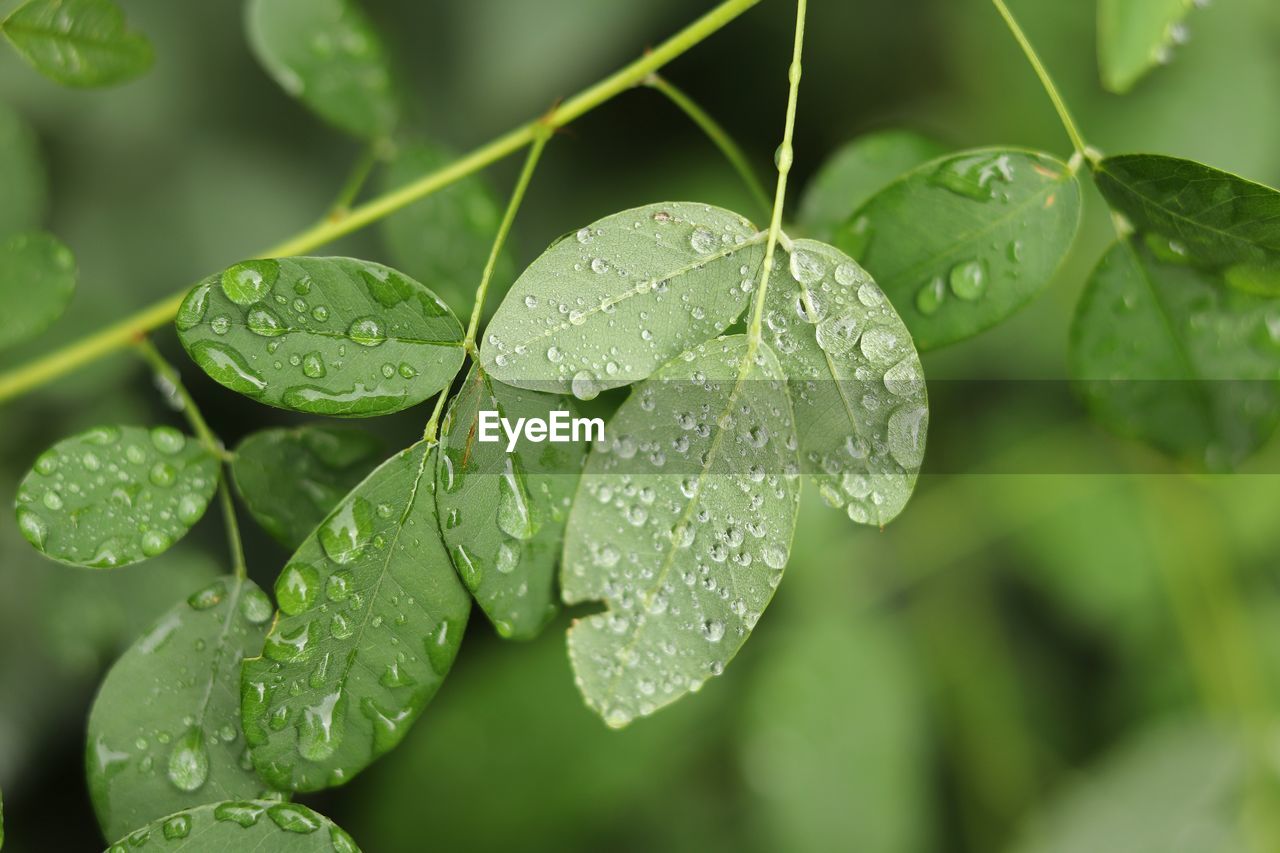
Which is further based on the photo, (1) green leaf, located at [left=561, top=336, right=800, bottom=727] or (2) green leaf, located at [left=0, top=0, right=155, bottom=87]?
(2) green leaf, located at [left=0, top=0, right=155, bottom=87]

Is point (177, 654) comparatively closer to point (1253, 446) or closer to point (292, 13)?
point (292, 13)

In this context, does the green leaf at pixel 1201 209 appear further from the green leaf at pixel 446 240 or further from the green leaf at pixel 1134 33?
the green leaf at pixel 446 240

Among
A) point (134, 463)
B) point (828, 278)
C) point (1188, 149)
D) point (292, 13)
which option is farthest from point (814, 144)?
point (134, 463)

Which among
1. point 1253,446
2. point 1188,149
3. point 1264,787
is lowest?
point 1264,787

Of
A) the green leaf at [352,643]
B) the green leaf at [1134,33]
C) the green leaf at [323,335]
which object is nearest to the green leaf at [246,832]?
the green leaf at [352,643]

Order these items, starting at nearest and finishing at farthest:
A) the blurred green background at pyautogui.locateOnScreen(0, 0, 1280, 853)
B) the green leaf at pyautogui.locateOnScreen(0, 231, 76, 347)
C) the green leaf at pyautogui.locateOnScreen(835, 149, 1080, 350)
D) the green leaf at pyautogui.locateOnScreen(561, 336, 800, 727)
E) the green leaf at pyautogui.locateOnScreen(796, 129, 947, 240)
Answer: the green leaf at pyautogui.locateOnScreen(561, 336, 800, 727), the green leaf at pyautogui.locateOnScreen(835, 149, 1080, 350), the green leaf at pyautogui.locateOnScreen(0, 231, 76, 347), the green leaf at pyautogui.locateOnScreen(796, 129, 947, 240), the blurred green background at pyautogui.locateOnScreen(0, 0, 1280, 853)

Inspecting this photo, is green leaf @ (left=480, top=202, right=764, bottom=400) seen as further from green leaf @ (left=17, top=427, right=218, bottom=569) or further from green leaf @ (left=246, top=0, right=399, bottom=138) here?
green leaf @ (left=246, top=0, right=399, bottom=138)

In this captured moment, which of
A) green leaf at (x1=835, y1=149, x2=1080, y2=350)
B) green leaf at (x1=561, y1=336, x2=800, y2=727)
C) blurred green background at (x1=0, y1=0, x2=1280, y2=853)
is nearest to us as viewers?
green leaf at (x1=561, y1=336, x2=800, y2=727)

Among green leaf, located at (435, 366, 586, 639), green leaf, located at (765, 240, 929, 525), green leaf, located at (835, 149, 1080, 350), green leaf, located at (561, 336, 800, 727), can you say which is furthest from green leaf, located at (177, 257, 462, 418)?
green leaf, located at (835, 149, 1080, 350)
